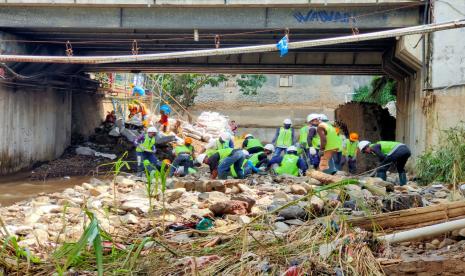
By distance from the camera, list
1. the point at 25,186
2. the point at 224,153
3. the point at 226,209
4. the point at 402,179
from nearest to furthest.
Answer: the point at 226,209 → the point at 402,179 → the point at 224,153 → the point at 25,186

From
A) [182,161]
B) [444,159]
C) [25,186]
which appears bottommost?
[25,186]

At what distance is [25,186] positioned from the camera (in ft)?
49.2

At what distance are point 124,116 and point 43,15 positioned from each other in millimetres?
11709

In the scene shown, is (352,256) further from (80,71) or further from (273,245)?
(80,71)

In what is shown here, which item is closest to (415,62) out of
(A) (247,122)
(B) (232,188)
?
(B) (232,188)

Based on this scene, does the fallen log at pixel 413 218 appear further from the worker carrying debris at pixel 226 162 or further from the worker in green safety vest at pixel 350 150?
the worker in green safety vest at pixel 350 150

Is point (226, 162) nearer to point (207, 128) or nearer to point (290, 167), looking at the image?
point (290, 167)

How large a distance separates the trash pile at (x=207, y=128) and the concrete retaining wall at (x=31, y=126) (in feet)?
16.3

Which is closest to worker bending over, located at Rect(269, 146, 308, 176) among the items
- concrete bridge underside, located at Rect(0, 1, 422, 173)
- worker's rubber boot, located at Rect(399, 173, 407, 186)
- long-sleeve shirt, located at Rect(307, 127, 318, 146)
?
long-sleeve shirt, located at Rect(307, 127, 318, 146)

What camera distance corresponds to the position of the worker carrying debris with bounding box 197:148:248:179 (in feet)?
41.8

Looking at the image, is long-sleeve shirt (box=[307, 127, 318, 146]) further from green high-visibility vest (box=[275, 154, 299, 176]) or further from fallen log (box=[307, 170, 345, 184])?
fallen log (box=[307, 170, 345, 184])

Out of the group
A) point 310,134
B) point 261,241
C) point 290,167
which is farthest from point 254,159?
point 261,241

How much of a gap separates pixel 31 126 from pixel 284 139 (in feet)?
25.4

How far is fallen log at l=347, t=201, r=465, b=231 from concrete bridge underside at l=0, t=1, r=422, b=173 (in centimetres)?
1028
